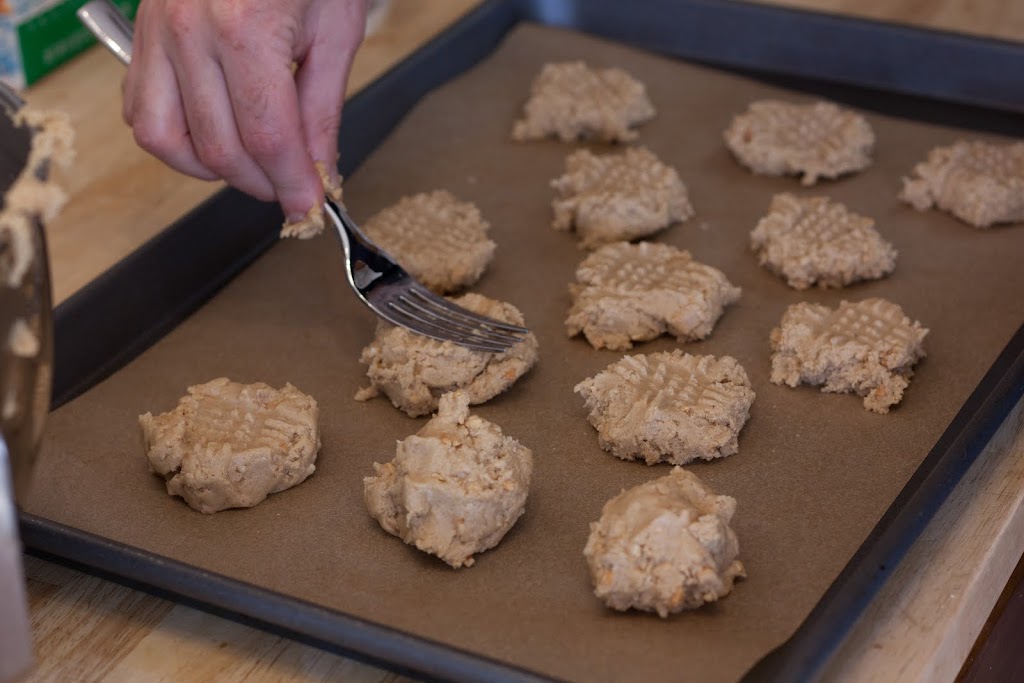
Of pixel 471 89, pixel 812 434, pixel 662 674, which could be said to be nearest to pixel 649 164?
pixel 471 89

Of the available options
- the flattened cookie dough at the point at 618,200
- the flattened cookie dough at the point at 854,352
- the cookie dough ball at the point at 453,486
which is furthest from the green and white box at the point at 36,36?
the flattened cookie dough at the point at 854,352

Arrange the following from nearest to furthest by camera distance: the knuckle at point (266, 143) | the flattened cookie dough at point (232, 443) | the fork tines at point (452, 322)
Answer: the flattened cookie dough at point (232, 443) → the knuckle at point (266, 143) → the fork tines at point (452, 322)

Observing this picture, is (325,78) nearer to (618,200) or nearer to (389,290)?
(389,290)

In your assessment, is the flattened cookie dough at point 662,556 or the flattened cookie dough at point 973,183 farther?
the flattened cookie dough at point 973,183

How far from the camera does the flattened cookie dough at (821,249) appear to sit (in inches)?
77.7

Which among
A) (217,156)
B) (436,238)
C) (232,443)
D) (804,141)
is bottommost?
(804,141)

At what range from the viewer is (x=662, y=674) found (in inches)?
50.3

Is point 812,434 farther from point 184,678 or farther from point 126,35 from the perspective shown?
point 126,35

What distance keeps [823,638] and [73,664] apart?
32.8 inches

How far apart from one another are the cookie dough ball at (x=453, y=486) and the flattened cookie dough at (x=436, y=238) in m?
0.48

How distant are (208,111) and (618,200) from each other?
2.46 ft

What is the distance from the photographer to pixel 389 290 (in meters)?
1.84

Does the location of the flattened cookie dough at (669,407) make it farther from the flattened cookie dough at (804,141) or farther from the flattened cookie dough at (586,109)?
the flattened cookie dough at (586,109)

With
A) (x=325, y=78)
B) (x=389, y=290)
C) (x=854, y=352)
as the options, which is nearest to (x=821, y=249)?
(x=854, y=352)
